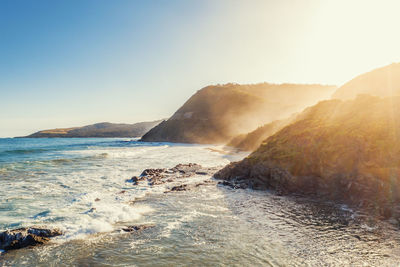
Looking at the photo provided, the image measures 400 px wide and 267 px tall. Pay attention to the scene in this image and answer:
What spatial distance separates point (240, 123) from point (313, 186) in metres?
103

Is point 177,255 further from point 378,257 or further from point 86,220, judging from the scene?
point 378,257

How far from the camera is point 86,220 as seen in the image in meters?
12.5

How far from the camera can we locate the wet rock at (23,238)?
9711mm

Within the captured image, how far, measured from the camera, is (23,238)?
32.8 feet

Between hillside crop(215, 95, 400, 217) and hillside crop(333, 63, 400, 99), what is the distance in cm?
4923

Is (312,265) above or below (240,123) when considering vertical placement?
below

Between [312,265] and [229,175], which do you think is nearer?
[312,265]

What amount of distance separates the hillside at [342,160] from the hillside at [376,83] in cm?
4923

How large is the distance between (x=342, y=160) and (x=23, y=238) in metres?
20.6

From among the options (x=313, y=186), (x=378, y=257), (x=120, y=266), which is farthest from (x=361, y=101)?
(x=120, y=266)

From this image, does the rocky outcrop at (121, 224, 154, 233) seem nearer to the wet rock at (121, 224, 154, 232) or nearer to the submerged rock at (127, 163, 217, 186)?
the wet rock at (121, 224, 154, 232)

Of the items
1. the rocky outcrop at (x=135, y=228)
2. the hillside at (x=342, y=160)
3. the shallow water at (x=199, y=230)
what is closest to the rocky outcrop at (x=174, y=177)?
the shallow water at (x=199, y=230)

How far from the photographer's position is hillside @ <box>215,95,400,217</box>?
15641 mm

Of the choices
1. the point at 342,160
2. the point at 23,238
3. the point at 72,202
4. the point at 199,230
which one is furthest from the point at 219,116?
the point at 23,238
